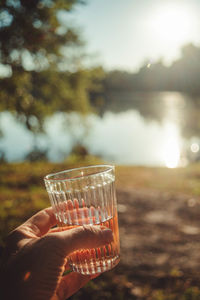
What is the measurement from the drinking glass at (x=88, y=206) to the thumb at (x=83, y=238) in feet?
0.31

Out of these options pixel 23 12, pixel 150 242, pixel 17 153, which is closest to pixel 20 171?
pixel 23 12

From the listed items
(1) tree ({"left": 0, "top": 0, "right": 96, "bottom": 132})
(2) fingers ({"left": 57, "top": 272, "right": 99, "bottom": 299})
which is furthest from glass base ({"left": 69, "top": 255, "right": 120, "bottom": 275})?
(1) tree ({"left": 0, "top": 0, "right": 96, "bottom": 132})

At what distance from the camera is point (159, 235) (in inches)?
167

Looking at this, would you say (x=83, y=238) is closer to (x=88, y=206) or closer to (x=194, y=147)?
(x=88, y=206)

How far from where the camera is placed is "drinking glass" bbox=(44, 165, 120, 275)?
129 centimetres

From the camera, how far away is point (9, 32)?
204 inches

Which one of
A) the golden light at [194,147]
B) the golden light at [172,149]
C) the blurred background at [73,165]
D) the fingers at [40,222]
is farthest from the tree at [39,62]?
the golden light at [194,147]

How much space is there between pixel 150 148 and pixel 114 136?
467cm

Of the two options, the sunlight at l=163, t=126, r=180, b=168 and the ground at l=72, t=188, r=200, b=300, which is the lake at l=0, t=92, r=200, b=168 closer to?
the sunlight at l=163, t=126, r=180, b=168

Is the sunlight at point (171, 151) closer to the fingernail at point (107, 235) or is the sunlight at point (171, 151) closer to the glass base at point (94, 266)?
the glass base at point (94, 266)

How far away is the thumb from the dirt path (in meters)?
2.23

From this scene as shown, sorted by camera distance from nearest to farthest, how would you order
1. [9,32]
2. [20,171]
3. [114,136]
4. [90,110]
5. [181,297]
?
1. [181,297]
2. [9,32]
3. [20,171]
4. [90,110]
5. [114,136]

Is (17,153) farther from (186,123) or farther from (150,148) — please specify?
(186,123)

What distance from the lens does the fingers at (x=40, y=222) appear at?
151cm
